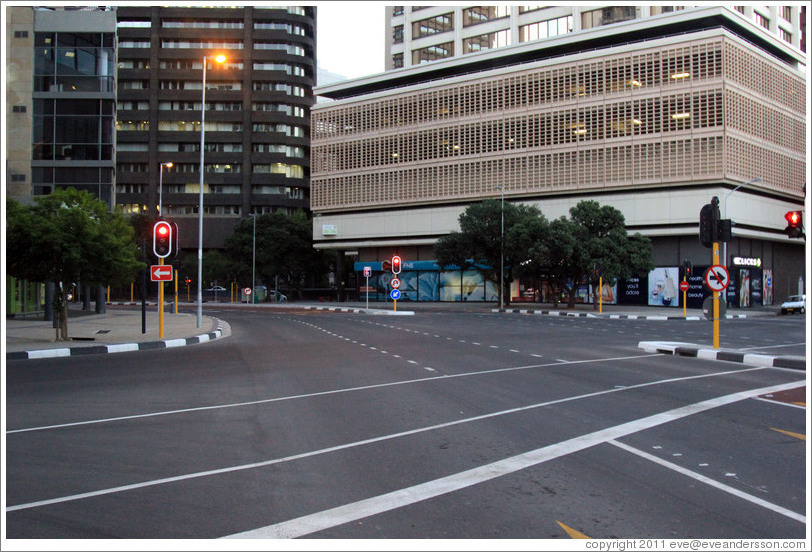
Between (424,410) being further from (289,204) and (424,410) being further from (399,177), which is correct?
(289,204)

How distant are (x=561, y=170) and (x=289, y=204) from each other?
44898mm

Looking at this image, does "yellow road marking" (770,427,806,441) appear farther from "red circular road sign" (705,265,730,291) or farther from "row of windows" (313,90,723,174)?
"row of windows" (313,90,723,174)

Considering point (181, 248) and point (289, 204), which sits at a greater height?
point (289, 204)

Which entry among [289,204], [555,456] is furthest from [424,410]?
[289,204]

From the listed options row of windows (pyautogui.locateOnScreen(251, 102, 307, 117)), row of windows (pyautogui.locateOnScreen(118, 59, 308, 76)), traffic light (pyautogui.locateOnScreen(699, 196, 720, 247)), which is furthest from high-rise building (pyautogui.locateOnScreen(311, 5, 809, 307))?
traffic light (pyautogui.locateOnScreen(699, 196, 720, 247))

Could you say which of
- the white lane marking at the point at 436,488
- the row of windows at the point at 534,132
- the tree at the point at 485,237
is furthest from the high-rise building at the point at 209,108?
the white lane marking at the point at 436,488

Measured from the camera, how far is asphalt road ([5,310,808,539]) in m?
4.98

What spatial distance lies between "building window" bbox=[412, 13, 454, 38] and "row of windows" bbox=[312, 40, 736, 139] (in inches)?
387

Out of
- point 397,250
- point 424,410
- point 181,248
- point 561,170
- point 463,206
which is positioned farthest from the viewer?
point 181,248

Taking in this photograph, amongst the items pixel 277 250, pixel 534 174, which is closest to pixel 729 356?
pixel 534 174

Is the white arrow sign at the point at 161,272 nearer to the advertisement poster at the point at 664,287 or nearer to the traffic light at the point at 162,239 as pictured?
the traffic light at the point at 162,239

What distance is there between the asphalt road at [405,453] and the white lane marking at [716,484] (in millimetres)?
24

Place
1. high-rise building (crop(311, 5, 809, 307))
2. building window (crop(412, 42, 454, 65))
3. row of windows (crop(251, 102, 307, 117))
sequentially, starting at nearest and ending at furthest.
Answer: high-rise building (crop(311, 5, 809, 307))
building window (crop(412, 42, 454, 65))
row of windows (crop(251, 102, 307, 117))

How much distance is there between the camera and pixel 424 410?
368 inches
